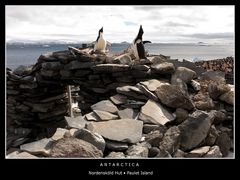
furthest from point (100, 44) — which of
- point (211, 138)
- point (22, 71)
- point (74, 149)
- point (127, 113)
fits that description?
point (74, 149)

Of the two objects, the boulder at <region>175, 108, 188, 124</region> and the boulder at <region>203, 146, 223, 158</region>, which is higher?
the boulder at <region>175, 108, 188, 124</region>

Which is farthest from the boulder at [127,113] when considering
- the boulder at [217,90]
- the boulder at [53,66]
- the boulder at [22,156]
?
the boulder at [53,66]

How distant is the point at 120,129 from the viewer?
4914 mm

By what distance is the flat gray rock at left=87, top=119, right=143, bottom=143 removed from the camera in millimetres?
4708

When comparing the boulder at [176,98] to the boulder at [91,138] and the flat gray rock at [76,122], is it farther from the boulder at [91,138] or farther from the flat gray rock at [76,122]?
the boulder at [91,138]

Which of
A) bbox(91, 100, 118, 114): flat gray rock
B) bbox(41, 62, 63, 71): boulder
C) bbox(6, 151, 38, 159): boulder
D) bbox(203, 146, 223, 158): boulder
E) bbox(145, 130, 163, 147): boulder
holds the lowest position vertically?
bbox(203, 146, 223, 158): boulder

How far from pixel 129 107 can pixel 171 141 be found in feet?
4.73

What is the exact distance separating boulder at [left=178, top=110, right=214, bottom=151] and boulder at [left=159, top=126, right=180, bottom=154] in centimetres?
11

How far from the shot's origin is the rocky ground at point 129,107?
4489 mm

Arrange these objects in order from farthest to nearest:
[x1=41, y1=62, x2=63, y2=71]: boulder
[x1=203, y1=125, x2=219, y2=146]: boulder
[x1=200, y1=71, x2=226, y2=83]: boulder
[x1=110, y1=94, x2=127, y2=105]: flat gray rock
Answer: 1. [x1=41, y1=62, x2=63, y2=71]: boulder
2. [x1=200, y1=71, x2=226, y2=83]: boulder
3. [x1=110, y1=94, x2=127, y2=105]: flat gray rock
4. [x1=203, y1=125, x2=219, y2=146]: boulder

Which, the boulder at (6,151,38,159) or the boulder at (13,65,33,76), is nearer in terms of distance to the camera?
the boulder at (6,151,38,159)

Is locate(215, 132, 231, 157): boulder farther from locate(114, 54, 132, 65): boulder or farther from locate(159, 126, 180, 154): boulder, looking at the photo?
locate(114, 54, 132, 65): boulder

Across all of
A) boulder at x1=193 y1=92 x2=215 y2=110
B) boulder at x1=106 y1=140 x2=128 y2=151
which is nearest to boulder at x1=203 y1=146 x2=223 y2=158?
boulder at x1=106 y1=140 x2=128 y2=151

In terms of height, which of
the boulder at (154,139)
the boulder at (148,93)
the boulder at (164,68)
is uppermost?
the boulder at (164,68)
